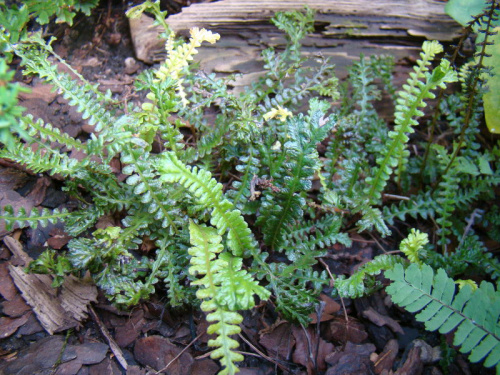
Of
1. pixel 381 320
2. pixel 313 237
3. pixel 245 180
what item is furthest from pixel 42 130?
pixel 381 320

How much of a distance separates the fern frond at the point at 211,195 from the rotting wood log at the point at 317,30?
1.29m

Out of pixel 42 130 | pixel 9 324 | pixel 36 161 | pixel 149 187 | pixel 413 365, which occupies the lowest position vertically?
pixel 413 365

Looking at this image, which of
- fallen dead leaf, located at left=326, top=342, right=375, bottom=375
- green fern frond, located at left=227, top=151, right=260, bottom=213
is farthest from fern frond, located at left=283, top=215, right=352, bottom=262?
fallen dead leaf, located at left=326, top=342, right=375, bottom=375

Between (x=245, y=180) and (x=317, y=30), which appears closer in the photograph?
(x=245, y=180)

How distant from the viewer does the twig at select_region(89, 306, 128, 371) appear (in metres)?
2.06

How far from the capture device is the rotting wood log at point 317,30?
10.1 ft

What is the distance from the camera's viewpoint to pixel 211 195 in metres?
1.94

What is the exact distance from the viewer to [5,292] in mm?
2123

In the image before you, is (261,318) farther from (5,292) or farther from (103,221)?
(5,292)

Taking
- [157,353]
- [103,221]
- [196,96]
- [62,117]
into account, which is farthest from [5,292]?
[196,96]

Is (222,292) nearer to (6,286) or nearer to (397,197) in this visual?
(6,286)

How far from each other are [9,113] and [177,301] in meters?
1.32

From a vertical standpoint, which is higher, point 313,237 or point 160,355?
point 313,237

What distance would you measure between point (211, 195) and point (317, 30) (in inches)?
77.3
